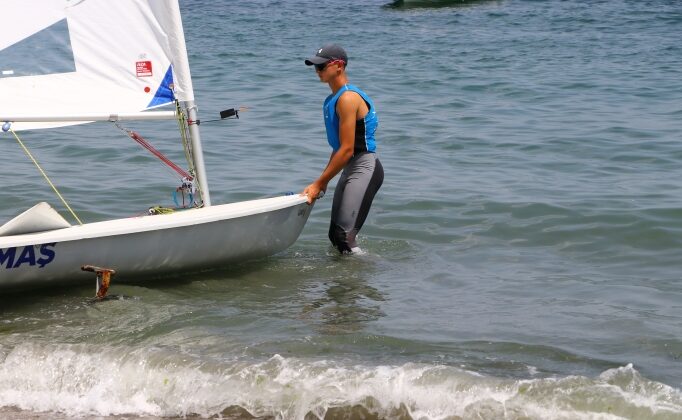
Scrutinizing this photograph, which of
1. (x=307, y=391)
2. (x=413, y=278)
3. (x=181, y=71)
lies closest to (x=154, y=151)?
(x=181, y=71)

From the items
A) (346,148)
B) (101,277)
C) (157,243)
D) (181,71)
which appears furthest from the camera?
(346,148)

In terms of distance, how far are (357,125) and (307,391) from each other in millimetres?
2271

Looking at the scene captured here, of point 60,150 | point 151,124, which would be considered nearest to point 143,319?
point 60,150

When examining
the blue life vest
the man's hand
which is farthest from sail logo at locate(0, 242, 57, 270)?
the blue life vest

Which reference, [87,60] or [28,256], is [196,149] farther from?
[28,256]

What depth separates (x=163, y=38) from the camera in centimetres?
674

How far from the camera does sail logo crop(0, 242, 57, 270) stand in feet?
19.8

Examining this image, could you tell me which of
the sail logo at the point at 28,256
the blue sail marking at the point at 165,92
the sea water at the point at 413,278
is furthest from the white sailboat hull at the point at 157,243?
the blue sail marking at the point at 165,92

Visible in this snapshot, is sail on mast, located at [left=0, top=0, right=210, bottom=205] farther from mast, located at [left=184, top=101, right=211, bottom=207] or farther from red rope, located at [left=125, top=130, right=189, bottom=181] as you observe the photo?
red rope, located at [left=125, top=130, right=189, bottom=181]

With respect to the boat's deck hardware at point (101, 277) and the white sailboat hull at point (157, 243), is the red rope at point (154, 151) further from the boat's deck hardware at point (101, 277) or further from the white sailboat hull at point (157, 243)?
the boat's deck hardware at point (101, 277)

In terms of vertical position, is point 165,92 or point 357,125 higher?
point 165,92

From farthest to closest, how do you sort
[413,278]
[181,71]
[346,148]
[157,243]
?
[413,278] → [346,148] → [181,71] → [157,243]

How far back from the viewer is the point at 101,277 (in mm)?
6387

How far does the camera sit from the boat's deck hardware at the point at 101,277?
20.5 feet
